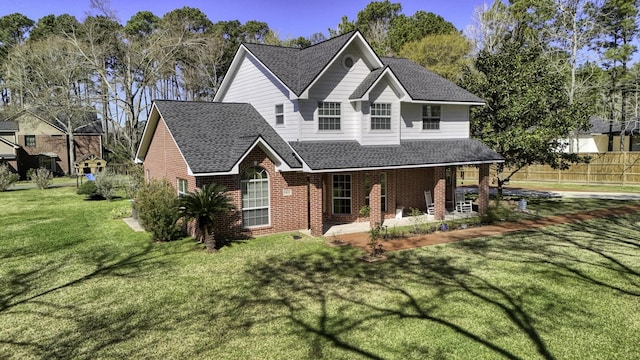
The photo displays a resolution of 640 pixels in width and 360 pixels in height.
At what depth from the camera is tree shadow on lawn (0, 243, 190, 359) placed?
324 inches

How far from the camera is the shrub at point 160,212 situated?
52.7 feet

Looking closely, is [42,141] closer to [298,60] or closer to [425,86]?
[298,60]

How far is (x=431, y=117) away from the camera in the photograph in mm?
21547

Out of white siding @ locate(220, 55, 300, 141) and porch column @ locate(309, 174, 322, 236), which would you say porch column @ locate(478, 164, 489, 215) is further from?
white siding @ locate(220, 55, 300, 141)

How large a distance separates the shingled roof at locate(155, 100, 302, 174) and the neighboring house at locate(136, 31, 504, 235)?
4 cm

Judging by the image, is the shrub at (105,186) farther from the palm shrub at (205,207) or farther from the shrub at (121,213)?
the palm shrub at (205,207)

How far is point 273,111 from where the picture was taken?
19.5 metres

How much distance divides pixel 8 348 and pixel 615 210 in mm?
26570

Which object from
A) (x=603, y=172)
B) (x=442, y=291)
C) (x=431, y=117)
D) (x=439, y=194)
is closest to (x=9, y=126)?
(x=431, y=117)

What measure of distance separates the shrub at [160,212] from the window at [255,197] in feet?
9.12

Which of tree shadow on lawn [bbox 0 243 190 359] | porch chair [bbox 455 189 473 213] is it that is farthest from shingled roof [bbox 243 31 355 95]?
porch chair [bbox 455 189 473 213]

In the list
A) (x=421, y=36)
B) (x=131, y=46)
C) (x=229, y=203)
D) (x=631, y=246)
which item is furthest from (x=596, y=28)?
(x=131, y=46)

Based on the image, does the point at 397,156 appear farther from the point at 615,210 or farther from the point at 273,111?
the point at 615,210

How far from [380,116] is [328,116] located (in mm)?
2607
